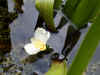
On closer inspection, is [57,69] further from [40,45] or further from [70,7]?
[70,7]

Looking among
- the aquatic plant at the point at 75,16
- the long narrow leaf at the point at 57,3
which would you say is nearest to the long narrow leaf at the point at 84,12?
the aquatic plant at the point at 75,16

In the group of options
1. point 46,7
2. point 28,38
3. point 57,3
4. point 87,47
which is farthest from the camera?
point 57,3

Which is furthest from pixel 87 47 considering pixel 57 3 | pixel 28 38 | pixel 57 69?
pixel 57 3

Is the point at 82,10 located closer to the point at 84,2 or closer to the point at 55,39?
the point at 84,2

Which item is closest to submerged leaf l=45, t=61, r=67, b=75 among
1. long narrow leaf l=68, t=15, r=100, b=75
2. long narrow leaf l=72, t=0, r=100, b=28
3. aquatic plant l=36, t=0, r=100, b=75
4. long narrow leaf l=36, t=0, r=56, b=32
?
aquatic plant l=36, t=0, r=100, b=75

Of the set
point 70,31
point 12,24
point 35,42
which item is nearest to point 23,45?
point 35,42

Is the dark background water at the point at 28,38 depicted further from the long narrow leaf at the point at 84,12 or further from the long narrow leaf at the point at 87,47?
the long narrow leaf at the point at 87,47
